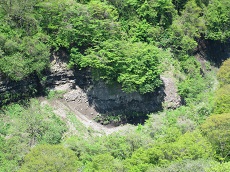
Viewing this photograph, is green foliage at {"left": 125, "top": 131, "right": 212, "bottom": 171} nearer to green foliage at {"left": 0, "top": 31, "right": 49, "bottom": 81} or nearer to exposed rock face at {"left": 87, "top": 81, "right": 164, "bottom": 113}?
exposed rock face at {"left": 87, "top": 81, "right": 164, "bottom": 113}

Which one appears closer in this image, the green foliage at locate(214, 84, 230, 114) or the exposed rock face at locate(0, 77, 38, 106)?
the green foliage at locate(214, 84, 230, 114)

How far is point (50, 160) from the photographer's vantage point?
31453mm

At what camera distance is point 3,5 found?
1661 inches

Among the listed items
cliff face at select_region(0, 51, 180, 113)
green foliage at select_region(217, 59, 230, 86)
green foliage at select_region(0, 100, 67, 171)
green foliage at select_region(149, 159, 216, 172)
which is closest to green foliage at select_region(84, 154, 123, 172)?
green foliage at select_region(149, 159, 216, 172)

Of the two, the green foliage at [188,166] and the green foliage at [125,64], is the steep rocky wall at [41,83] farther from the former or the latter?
the green foliage at [188,166]

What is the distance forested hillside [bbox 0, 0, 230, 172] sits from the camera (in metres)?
33.0

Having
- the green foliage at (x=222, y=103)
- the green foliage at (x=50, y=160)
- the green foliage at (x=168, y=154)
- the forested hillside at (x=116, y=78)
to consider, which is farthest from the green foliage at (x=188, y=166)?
the green foliage at (x=222, y=103)

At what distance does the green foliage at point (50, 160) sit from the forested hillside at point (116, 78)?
85 millimetres

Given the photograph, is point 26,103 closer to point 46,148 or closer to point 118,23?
point 46,148

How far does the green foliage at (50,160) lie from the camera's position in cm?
3108

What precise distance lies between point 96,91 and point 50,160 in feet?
52.8

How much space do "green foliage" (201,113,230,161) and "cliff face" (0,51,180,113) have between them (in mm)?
13249

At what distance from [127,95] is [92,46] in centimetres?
721

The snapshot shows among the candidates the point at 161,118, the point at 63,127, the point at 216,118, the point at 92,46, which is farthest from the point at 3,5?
the point at 216,118
